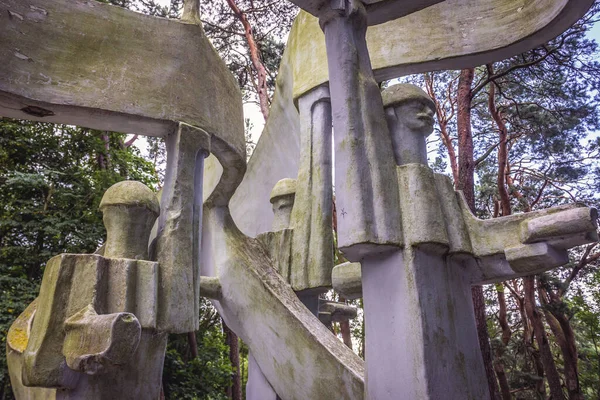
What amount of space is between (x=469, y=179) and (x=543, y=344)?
14.8ft

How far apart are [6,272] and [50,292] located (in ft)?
17.1

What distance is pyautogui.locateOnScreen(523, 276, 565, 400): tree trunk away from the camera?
9154 millimetres

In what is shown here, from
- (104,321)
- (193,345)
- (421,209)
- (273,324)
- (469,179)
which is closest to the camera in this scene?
(104,321)

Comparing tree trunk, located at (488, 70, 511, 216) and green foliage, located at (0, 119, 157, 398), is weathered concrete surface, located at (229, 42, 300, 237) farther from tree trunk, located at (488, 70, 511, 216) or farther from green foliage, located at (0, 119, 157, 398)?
tree trunk, located at (488, 70, 511, 216)

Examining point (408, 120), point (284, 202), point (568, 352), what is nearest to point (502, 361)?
point (568, 352)

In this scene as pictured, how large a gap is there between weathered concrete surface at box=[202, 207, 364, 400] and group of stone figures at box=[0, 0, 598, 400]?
0.5 inches

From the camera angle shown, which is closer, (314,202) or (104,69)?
(104,69)

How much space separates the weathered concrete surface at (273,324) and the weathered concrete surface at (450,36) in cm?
155

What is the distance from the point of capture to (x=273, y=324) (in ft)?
11.8

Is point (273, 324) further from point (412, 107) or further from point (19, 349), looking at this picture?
point (412, 107)

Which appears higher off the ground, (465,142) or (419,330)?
(465,142)

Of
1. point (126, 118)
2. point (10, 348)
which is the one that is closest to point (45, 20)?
point (126, 118)

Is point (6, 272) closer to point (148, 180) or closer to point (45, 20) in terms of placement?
point (148, 180)

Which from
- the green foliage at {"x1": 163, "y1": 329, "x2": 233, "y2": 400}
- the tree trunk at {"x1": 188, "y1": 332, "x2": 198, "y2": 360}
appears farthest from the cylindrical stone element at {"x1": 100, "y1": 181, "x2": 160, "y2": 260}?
the tree trunk at {"x1": 188, "y1": 332, "x2": 198, "y2": 360}
